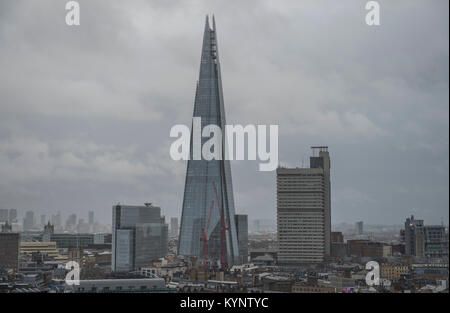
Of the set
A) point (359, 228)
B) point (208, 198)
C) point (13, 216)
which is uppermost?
point (208, 198)

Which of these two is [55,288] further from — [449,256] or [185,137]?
[449,256]

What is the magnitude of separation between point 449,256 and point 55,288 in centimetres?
1029

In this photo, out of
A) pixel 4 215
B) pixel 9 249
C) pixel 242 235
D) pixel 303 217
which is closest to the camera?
pixel 4 215

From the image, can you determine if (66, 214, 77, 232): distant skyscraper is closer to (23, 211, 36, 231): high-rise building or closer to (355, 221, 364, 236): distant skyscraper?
(23, 211, 36, 231): high-rise building

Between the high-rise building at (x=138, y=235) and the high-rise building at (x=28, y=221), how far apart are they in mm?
1843

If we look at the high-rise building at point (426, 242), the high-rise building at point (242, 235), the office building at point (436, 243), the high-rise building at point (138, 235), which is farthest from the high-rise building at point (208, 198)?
the office building at point (436, 243)

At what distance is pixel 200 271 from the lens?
36.2 ft

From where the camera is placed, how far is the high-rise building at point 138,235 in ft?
41.5

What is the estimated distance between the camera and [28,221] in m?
10.5

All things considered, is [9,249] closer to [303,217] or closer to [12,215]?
[12,215]

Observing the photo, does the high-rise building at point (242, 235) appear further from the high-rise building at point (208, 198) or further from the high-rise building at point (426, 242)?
the high-rise building at point (426, 242)

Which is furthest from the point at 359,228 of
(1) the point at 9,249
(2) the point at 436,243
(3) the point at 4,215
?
(1) the point at 9,249

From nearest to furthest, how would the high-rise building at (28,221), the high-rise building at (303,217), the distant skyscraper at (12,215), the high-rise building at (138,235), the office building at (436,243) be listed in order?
the distant skyscraper at (12,215) < the high-rise building at (28,221) < the high-rise building at (138,235) < the high-rise building at (303,217) < the office building at (436,243)

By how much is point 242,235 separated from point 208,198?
3098 mm
